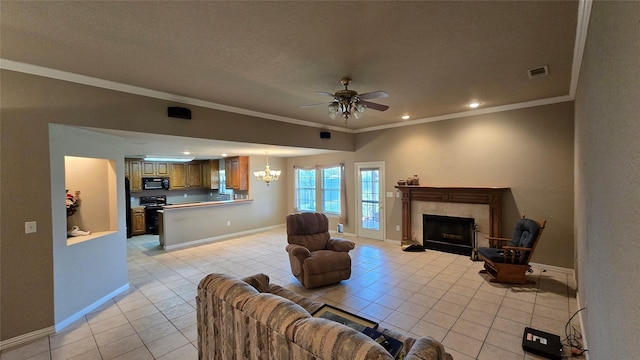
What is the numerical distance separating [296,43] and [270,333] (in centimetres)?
235

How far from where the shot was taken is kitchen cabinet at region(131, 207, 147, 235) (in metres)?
7.86

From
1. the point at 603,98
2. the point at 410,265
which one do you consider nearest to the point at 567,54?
the point at 603,98

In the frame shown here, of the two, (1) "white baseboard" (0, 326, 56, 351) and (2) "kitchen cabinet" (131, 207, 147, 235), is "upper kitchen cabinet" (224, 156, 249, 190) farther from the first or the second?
(1) "white baseboard" (0, 326, 56, 351)

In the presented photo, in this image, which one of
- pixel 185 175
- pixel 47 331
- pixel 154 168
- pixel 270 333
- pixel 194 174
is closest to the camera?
pixel 270 333

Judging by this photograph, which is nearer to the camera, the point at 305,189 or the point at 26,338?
the point at 26,338

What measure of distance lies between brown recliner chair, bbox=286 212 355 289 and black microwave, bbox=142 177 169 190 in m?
6.30

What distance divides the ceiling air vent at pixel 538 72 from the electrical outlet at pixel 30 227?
5.91m

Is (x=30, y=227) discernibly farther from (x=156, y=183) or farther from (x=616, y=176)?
(x=156, y=183)

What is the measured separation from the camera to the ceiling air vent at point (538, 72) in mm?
3107

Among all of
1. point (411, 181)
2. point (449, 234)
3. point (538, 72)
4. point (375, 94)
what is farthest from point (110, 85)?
point (449, 234)

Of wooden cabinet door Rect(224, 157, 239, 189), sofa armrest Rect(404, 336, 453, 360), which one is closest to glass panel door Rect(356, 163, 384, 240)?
wooden cabinet door Rect(224, 157, 239, 189)

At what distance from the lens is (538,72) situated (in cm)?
321

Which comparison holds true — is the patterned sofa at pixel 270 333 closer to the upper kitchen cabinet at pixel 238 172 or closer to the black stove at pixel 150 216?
the upper kitchen cabinet at pixel 238 172

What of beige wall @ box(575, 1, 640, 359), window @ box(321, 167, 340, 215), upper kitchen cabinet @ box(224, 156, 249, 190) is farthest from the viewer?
upper kitchen cabinet @ box(224, 156, 249, 190)
